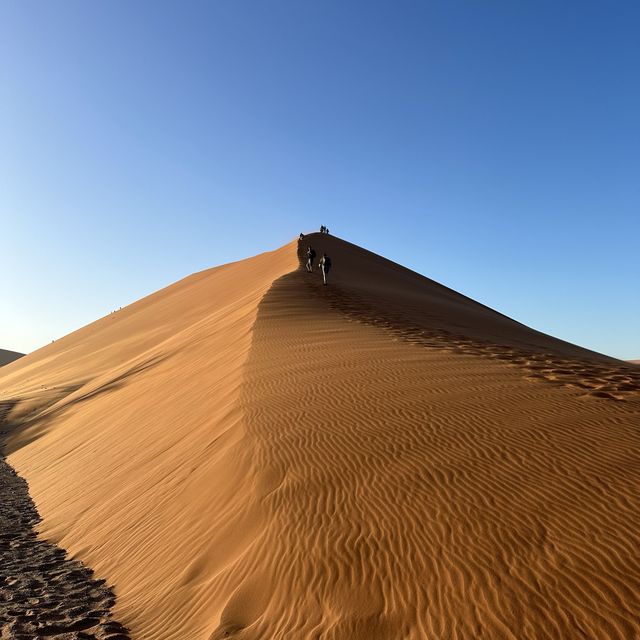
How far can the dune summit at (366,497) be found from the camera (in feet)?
12.3

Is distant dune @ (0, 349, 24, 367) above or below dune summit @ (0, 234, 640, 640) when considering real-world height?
below

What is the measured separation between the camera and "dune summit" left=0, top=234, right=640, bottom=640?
374 centimetres

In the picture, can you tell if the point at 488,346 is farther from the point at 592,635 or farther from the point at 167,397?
the point at 592,635

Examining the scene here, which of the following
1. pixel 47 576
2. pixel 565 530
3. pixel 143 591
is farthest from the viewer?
pixel 47 576

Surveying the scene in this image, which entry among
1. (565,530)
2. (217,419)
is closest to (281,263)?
(217,419)

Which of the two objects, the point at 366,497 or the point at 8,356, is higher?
the point at 366,497

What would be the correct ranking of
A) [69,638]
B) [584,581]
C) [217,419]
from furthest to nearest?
[217,419]
[69,638]
[584,581]

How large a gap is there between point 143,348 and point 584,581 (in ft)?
76.4

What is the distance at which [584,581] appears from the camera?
3594 mm

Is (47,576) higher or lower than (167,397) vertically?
lower

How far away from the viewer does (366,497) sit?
5117 mm

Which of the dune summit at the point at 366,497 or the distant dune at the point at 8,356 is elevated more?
the dune summit at the point at 366,497

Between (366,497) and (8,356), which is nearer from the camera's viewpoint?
(366,497)

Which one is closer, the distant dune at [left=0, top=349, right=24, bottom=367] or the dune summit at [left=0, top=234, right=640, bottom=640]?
the dune summit at [left=0, top=234, right=640, bottom=640]
